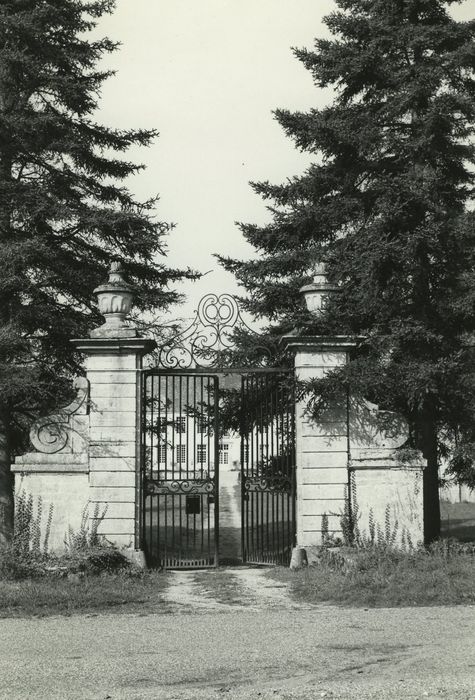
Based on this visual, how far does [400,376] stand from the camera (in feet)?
37.2

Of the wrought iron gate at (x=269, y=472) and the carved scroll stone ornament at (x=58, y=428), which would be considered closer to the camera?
the carved scroll stone ornament at (x=58, y=428)

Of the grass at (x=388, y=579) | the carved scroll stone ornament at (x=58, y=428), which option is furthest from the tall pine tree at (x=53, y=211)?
the grass at (x=388, y=579)

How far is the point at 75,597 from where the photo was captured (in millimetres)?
8625

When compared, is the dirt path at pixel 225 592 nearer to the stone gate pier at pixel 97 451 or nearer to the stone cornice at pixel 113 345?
the stone gate pier at pixel 97 451

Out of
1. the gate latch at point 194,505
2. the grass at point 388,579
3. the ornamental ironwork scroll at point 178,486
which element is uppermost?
the ornamental ironwork scroll at point 178,486

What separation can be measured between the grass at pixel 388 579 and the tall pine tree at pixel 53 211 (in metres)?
5.20

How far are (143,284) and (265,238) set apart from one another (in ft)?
7.72

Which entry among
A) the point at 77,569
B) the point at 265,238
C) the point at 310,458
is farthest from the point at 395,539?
the point at 265,238

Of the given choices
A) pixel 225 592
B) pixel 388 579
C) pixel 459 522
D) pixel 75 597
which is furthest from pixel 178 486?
pixel 459 522

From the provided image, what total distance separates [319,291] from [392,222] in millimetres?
1476

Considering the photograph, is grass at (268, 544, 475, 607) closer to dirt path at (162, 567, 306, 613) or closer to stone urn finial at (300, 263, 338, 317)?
dirt path at (162, 567, 306, 613)

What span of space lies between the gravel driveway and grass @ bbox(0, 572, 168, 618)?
0.33 meters

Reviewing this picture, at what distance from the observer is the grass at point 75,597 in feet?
27.3

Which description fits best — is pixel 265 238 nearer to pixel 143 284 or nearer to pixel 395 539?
pixel 143 284
